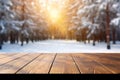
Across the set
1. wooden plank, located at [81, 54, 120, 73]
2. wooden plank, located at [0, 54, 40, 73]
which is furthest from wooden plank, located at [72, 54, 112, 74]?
wooden plank, located at [0, 54, 40, 73]

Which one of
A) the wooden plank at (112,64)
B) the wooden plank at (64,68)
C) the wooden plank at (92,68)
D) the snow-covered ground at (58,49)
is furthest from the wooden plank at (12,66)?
the snow-covered ground at (58,49)

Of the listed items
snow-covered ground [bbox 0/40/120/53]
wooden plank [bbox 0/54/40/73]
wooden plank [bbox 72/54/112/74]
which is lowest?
snow-covered ground [bbox 0/40/120/53]

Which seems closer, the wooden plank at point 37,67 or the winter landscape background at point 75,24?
the wooden plank at point 37,67

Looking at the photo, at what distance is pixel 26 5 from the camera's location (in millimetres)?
39250

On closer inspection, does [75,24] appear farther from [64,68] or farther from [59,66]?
[64,68]

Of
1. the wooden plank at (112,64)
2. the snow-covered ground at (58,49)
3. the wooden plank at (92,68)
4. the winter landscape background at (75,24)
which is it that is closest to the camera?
the wooden plank at (92,68)

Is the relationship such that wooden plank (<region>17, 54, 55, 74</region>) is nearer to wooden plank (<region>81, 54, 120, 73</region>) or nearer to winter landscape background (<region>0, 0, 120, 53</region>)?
wooden plank (<region>81, 54, 120, 73</region>)

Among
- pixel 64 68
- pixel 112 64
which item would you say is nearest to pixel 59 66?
pixel 64 68

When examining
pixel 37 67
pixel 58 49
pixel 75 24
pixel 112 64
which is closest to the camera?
pixel 37 67

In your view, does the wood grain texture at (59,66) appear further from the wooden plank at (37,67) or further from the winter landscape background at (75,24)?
the winter landscape background at (75,24)

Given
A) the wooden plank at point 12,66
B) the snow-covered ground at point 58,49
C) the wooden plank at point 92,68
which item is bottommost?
the snow-covered ground at point 58,49
